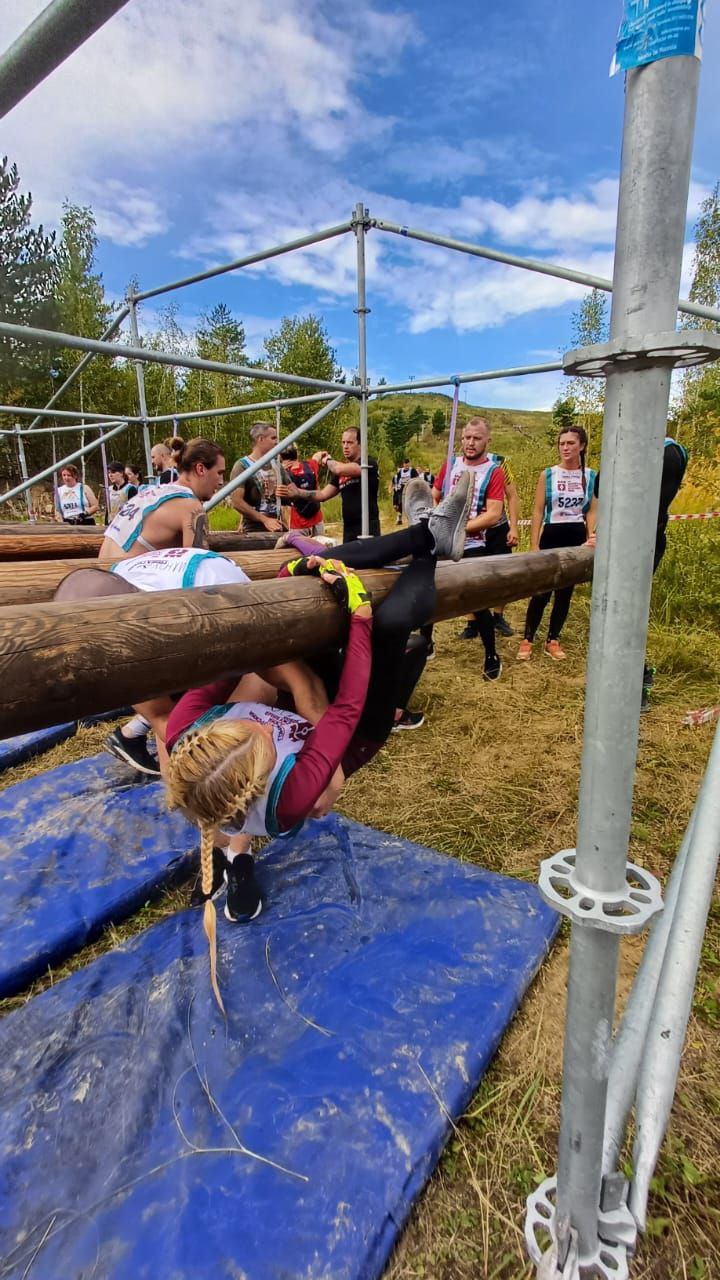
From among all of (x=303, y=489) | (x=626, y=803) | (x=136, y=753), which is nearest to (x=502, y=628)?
(x=303, y=489)

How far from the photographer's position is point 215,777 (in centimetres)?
149

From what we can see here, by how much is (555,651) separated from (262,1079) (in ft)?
13.4

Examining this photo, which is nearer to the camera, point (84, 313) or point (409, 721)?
point (409, 721)

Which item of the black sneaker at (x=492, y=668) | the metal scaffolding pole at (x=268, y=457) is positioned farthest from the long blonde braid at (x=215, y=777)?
the black sneaker at (x=492, y=668)

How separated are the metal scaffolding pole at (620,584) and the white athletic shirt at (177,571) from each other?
1.26 m

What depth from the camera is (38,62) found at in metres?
0.58

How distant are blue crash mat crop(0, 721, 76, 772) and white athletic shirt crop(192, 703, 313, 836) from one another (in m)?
2.08

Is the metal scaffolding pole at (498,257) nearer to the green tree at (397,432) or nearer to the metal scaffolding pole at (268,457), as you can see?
the metal scaffolding pole at (268,457)

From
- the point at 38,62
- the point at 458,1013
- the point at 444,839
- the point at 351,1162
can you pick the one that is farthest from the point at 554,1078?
the point at 38,62

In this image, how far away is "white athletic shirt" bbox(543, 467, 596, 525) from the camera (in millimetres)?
4480

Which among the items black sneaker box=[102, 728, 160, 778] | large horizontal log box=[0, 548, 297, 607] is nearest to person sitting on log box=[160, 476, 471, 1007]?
large horizontal log box=[0, 548, 297, 607]

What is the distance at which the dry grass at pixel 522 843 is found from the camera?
1266mm

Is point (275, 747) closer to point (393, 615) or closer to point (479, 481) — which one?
point (393, 615)

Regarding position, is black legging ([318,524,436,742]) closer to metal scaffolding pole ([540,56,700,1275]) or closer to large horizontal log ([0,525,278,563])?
metal scaffolding pole ([540,56,700,1275])
